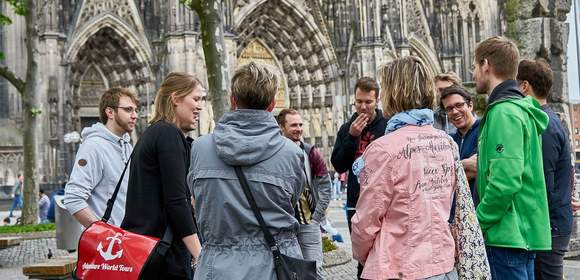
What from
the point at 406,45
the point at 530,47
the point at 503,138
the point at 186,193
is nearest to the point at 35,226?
the point at 530,47

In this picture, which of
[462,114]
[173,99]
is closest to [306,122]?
[462,114]

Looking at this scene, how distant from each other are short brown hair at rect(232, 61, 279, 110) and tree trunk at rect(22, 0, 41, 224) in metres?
12.3

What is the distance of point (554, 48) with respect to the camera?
8.34 meters

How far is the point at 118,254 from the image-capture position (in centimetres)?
348

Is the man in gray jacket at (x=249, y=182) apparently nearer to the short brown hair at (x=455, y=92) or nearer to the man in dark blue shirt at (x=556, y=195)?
the man in dark blue shirt at (x=556, y=195)

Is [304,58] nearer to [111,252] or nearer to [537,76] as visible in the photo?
[537,76]

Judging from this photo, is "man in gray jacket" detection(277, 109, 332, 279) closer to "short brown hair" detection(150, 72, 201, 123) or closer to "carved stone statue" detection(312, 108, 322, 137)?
"short brown hair" detection(150, 72, 201, 123)

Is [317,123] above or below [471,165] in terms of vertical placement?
above

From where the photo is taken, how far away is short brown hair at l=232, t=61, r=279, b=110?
9.76 feet

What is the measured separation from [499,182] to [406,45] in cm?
2504

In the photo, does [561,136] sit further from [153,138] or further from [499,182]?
[153,138]

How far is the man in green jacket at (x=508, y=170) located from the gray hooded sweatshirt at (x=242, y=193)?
3.21 feet

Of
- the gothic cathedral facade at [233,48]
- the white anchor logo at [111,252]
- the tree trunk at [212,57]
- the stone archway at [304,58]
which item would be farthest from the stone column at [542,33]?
the stone archway at [304,58]

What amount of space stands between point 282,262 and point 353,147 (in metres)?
2.16
